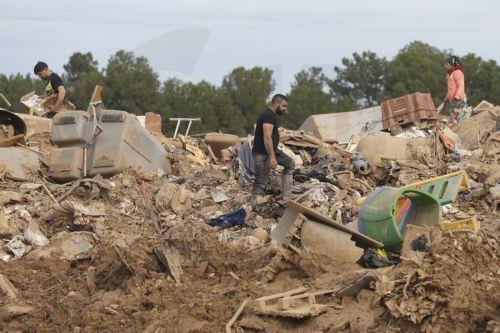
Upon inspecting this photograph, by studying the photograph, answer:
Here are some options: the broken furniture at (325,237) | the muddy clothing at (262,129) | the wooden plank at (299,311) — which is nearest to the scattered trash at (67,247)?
the muddy clothing at (262,129)

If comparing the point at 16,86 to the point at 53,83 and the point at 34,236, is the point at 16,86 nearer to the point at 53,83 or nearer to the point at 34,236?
the point at 53,83

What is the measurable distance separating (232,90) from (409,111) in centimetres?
1939

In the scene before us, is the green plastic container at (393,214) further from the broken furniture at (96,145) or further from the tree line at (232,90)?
the tree line at (232,90)

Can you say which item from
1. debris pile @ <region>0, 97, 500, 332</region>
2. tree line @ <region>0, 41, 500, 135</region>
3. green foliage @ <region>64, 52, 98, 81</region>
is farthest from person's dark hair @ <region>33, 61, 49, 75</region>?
green foliage @ <region>64, 52, 98, 81</region>

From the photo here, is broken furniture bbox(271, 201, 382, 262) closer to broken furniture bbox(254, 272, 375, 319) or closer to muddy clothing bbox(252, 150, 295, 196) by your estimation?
broken furniture bbox(254, 272, 375, 319)

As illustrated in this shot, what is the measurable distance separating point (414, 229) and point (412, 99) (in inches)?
277

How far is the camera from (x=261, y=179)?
10.4m

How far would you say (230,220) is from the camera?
997 cm

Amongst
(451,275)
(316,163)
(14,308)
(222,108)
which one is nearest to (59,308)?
(14,308)

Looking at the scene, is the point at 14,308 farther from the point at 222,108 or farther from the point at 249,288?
the point at 222,108

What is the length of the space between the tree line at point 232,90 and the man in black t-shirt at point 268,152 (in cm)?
1767

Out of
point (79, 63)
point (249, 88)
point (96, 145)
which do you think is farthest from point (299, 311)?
point (79, 63)

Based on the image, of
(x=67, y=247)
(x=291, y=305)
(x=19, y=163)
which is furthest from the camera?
(x=19, y=163)

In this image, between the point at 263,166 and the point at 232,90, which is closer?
the point at 263,166
